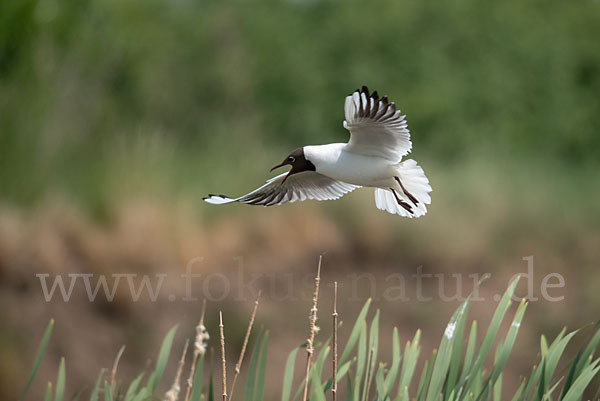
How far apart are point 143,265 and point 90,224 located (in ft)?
1.76

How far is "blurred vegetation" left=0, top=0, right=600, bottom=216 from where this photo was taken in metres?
6.93

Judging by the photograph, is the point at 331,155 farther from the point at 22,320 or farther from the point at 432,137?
the point at 432,137

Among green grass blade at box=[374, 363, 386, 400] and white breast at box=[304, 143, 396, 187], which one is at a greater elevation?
white breast at box=[304, 143, 396, 187]

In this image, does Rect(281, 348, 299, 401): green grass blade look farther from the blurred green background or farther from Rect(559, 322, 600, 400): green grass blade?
the blurred green background

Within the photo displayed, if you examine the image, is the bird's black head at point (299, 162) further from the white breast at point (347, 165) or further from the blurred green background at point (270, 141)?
the blurred green background at point (270, 141)

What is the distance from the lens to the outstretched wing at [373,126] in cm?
160

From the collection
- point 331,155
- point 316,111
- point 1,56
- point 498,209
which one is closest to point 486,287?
point 498,209

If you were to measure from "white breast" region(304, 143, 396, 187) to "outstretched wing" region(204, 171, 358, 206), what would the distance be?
251 millimetres

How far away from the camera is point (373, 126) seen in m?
1.61

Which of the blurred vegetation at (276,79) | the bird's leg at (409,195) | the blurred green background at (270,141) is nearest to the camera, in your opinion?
the bird's leg at (409,195)

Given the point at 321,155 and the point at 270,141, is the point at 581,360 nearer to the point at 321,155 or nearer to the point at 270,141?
the point at 321,155

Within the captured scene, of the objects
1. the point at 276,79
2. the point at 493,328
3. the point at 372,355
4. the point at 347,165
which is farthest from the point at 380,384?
the point at 276,79

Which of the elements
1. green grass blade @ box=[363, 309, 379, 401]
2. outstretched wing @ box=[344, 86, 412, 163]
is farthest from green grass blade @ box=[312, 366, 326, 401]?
outstretched wing @ box=[344, 86, 412, 163]

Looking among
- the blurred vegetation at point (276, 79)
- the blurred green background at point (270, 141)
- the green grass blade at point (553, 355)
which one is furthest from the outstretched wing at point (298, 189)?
the blurred vegetation at point (276, 79)
